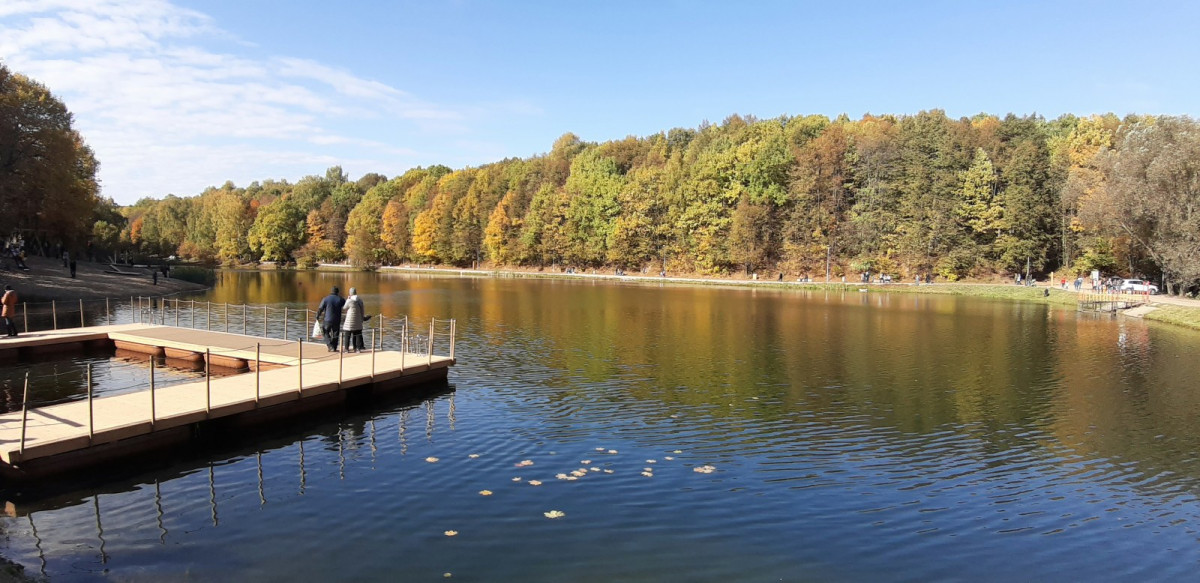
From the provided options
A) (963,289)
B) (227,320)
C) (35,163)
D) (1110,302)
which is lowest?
(1110,302)

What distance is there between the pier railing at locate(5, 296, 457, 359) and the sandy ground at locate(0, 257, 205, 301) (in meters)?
1.57

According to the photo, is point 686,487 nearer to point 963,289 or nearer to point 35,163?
point 35,163

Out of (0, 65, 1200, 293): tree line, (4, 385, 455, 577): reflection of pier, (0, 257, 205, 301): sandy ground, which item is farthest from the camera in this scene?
(0, 65, 1200, 293): tree line

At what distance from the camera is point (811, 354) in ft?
90.7

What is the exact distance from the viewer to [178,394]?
1576 cm

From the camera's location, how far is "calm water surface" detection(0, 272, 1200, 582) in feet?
31.0

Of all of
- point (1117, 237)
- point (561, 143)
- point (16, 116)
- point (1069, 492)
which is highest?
point (561, 143)

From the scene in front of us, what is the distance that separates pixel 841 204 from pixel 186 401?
3240 inches

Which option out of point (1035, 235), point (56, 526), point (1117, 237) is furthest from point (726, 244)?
point (56, 526)

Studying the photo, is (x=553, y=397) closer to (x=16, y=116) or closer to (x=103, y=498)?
(x=103, y=498)

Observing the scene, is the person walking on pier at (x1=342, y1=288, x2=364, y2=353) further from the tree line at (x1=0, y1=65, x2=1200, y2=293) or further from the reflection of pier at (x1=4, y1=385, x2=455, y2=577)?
the tree line at (x1=0, y1=65, x2=1200, y2=293)

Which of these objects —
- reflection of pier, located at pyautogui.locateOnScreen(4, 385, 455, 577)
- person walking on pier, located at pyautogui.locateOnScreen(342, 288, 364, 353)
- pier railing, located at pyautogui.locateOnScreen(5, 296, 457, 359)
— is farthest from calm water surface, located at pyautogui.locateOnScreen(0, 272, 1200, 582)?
pier railing, located at pyautogui.locateOnScreen(5, 296, 457, 359)

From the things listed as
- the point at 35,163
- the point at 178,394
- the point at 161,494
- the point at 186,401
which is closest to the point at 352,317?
the point at 178,394

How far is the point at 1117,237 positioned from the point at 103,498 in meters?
72.9
